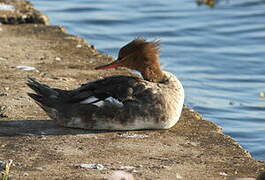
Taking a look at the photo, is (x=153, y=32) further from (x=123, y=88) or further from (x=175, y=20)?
(x=123, y=88)

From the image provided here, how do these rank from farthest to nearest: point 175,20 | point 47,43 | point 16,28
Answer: point 175,20 < point 16,28 < point 47,43

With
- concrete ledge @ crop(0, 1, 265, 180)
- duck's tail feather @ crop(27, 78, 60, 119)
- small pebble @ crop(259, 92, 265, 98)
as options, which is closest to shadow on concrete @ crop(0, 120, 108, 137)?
concrete ledge @ crop(0, 1, 265, 180)

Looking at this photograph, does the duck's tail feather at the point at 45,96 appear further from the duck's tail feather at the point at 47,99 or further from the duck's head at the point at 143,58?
the duck's head at the point at 143,58

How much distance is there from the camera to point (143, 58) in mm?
8336

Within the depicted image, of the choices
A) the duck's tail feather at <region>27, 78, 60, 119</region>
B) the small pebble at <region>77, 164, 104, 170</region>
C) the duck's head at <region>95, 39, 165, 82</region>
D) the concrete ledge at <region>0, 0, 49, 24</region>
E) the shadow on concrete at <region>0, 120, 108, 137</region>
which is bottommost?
the shadow on concrete at <region>0, 120, 108, 137</region>

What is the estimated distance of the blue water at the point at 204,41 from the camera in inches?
468

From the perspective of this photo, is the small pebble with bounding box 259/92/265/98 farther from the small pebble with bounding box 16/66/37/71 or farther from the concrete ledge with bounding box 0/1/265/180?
the small pebble with bounding box 16/66/37/71

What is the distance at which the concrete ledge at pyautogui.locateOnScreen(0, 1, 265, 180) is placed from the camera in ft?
22.1

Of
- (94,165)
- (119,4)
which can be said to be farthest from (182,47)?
(94,165)

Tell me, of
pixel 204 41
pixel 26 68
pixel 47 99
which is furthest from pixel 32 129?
pixel 204 41

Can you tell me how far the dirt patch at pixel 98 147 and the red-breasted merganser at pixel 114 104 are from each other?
103mm

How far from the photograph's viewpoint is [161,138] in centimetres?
782

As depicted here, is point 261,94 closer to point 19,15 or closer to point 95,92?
point 19,15

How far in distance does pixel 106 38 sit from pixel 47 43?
4368 mm
